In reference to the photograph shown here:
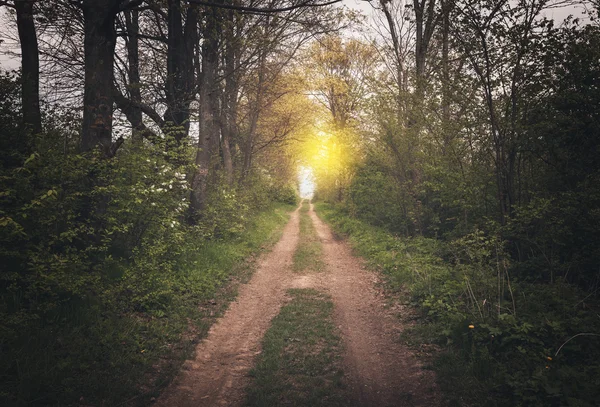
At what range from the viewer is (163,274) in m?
6.77

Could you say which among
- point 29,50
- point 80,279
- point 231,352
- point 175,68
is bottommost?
point 231,352

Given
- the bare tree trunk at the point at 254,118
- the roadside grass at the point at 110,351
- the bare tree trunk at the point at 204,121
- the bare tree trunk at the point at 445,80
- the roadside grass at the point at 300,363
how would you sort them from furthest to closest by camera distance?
1. the bare tree trunk at the point at 254,118
2. the bare tree trunk at the point at 204,121
3. the bare tree trunk at the point at 445,80
4. the roadside grass at the point at 300,363
5. the roadside grass at the point at 110,351

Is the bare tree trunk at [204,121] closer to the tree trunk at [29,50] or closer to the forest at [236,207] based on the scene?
the forest at [236,207]

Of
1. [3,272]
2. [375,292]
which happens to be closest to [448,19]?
[375,292]

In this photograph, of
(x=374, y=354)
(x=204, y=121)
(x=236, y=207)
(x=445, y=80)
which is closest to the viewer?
(x=374, y=354)

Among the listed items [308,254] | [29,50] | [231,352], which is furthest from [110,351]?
[308,254]

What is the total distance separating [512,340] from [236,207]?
11241 mm

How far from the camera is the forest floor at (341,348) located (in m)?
4.21

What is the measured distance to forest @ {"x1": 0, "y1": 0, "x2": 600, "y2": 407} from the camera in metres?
4.25

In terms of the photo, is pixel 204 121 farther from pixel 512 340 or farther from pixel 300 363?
pixel 512 340

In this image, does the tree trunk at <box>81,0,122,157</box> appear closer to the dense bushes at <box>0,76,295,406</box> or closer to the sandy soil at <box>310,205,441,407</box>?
→ the dense bushes at <box>0,76,295,406</box>

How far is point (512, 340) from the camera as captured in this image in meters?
4.61

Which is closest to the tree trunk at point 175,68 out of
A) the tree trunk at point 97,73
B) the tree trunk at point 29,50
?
the tree trunk at point 97,73

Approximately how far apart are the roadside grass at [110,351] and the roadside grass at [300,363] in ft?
4.44
